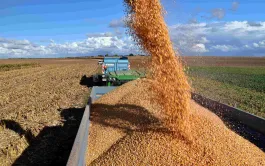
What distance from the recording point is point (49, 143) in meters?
6.30

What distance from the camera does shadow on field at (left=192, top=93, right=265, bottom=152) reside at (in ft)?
16.5

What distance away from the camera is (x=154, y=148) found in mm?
4270

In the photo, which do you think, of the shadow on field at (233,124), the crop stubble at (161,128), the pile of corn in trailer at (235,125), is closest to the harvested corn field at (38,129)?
the crop stubble at (161,128)

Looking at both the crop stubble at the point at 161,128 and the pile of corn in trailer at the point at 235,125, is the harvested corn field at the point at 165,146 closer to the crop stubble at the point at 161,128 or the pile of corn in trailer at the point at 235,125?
the crop stubble at the point at 161,128

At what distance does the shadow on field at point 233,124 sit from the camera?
502 centimetres

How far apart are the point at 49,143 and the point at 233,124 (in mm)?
3575

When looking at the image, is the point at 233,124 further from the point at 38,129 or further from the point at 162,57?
the point at 38,129

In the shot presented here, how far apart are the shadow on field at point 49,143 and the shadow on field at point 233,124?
303 centimetres

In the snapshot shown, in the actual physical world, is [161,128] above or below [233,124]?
above

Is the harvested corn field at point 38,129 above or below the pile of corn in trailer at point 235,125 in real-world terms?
below

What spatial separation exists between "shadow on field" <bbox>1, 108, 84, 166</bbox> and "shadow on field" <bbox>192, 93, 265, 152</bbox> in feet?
9.93

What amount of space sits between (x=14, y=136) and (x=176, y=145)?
3.82 metres

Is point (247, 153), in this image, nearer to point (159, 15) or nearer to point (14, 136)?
point (159, 15)

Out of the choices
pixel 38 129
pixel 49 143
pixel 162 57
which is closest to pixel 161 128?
pixel 162 57
